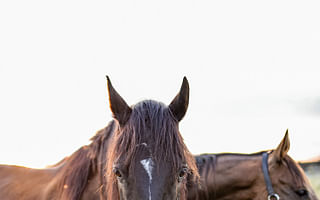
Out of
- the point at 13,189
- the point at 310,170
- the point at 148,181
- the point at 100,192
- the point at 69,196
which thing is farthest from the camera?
the point at 310,170

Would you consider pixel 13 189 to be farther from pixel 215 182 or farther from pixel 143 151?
pixel 215 182

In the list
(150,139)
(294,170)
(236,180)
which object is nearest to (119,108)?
(150,139)

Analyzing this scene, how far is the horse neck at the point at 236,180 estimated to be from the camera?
6062mm

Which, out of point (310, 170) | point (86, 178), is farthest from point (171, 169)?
point (310, 170)

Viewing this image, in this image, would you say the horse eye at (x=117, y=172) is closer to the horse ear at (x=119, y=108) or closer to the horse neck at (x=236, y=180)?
the horse ear at (x=119, y=108)

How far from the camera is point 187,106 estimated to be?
329 cm

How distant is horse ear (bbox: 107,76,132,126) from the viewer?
10.5ft

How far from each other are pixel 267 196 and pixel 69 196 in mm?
3469

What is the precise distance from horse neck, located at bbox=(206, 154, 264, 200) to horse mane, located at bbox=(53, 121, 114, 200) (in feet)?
9.40

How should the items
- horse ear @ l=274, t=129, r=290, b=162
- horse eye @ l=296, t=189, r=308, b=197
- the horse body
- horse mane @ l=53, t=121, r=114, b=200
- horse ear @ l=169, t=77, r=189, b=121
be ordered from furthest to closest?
horse ear @ l=274, t=129, r=290, b=162
horse eye @ l=296, t=189, r=308, b=197
the horse body
horse mane @ l=53, t=121, r=114, b=200
horse ear @ l=169, t=77, r=189, b=121

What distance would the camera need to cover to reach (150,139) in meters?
3.00

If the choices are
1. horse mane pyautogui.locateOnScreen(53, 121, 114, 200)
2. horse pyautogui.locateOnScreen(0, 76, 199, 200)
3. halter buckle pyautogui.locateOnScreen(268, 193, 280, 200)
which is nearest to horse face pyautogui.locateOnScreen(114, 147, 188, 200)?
horse pyautogui.locateOnScreen(0, 76, 199, 200)

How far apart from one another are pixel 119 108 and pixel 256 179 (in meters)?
3.65

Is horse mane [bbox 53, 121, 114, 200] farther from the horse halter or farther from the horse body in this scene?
the horse halter
